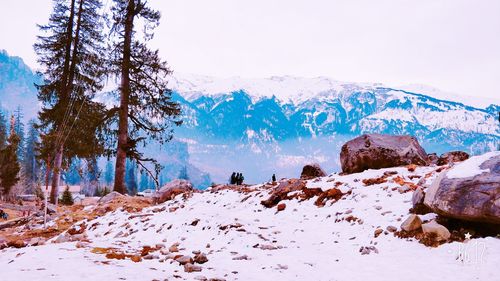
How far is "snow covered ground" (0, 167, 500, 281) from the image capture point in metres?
5.37

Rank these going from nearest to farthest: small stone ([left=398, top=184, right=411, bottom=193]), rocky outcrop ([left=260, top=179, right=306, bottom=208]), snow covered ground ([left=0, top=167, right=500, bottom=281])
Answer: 1. snow covered ground ([left=0, top=167, right=500, bottom=281])
2. small stone ([left=398, top=184, right=411, bottom=193])
3. rocky outcrop ([left=260, top=179, right=306, bottom=208])

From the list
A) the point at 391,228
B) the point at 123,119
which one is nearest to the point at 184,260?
the point at 391,228

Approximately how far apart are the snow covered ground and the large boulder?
0.46 m

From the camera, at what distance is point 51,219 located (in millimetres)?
15391

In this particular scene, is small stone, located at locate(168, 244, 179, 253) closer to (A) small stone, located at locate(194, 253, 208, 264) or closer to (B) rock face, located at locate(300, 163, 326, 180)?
(A) small stone, located at locate(194, 253, 208, 264)

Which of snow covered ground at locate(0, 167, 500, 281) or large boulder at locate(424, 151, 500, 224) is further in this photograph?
large boulder at locate(424, 151, 500, 224)

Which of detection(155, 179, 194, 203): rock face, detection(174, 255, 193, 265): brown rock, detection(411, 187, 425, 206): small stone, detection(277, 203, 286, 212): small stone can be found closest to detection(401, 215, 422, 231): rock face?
detection(411, 187, 425, 206): small stone

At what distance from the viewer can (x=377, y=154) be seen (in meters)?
11.7

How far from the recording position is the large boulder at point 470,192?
588cm

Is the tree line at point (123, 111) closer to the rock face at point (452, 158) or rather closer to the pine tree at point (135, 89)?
the pine tree at point (135, 89)

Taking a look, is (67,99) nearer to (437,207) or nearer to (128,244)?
(128,244)

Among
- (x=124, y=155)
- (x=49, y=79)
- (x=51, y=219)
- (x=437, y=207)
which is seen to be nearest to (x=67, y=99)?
(x=49, y=79)

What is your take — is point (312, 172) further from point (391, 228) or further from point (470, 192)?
point (470, 192)

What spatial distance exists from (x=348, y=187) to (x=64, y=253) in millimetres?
6888
